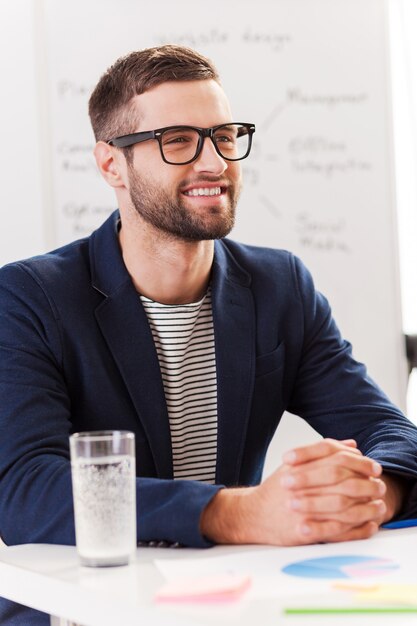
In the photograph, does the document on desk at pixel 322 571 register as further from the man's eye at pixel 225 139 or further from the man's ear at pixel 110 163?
the man's ear at pixel 110 163

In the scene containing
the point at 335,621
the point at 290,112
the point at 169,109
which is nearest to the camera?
the point at 335,621

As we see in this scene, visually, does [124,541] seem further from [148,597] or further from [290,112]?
[290,112]

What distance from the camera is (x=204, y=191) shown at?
1906mm

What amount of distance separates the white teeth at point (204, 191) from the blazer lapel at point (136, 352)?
19cm

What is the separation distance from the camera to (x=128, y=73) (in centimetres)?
199

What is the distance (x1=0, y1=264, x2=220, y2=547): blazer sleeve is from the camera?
1.29 metres

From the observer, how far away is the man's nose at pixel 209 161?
1.85 metres

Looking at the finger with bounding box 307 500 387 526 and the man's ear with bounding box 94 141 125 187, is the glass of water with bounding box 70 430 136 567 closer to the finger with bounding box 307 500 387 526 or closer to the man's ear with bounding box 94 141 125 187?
the finger with bounding box 307 500 387 526

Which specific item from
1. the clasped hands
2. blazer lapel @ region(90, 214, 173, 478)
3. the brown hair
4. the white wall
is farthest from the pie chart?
the white wall

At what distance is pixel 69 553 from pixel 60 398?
0.42 meters

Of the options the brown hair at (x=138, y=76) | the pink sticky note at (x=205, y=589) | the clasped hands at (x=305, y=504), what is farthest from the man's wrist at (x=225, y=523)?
the brown hair at (x=138, y=76)

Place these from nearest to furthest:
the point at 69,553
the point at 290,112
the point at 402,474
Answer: the point at 69,553 → the point at 402,474 → the point at 290,112

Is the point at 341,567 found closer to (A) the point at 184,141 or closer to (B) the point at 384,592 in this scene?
(B) the point at 384,592

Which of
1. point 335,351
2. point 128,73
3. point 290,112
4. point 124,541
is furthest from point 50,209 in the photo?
point 124,541
